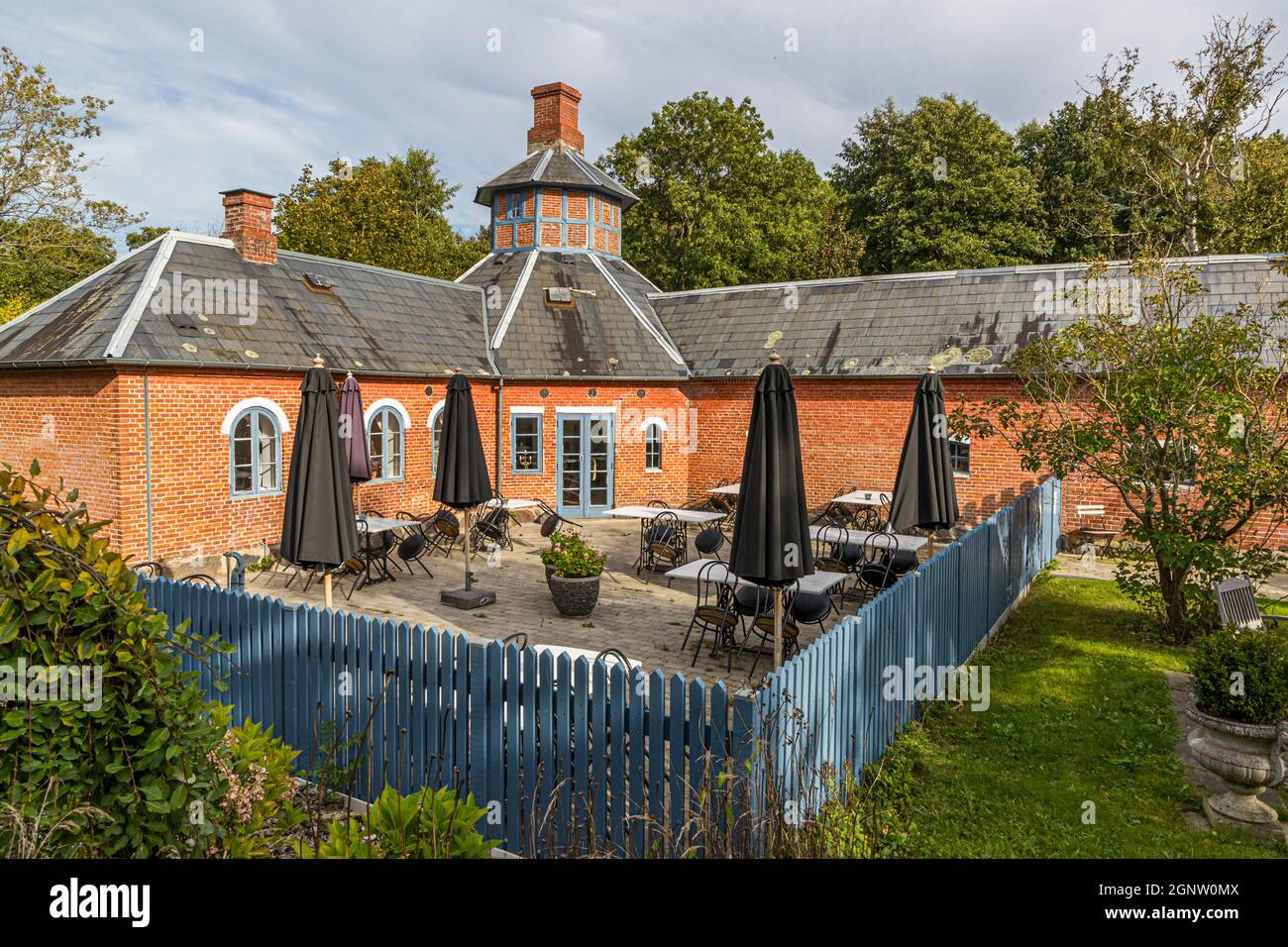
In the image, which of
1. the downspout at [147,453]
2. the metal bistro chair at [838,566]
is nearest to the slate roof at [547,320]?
the downspout at [147,453]

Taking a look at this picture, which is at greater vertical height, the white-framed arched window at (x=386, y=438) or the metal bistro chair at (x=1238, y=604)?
the white-framed arched window at (x=386, y=438)

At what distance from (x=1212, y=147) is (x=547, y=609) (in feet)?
91.5

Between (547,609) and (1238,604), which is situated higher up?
(1238,604)

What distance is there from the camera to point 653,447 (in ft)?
67.8

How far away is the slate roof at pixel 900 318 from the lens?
17.0 meters

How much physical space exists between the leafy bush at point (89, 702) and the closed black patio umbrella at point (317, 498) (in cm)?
580

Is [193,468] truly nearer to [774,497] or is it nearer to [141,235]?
[774,497]

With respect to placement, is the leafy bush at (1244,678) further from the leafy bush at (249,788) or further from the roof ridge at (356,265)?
the roof ridge at (356,265)

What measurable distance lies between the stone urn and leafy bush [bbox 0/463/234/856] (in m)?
6.53

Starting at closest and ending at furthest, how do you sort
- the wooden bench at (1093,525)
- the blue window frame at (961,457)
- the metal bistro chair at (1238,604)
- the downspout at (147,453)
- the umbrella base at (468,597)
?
the metal bistro chair at (1238,604), the umbrella base at (468,597), the downspout at (147,453), the wooden bench at (1093,525), the blue window frame at (961,457)

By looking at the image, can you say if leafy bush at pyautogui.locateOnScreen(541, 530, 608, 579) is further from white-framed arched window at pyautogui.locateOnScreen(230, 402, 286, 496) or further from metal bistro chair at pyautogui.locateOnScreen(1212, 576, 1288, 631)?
metal bistro chair at pyautogui.locateOnScreen(1212, 576, 1288, 631)

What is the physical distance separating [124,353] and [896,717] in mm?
12634

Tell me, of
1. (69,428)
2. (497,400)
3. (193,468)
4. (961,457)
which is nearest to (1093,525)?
(961,457)
